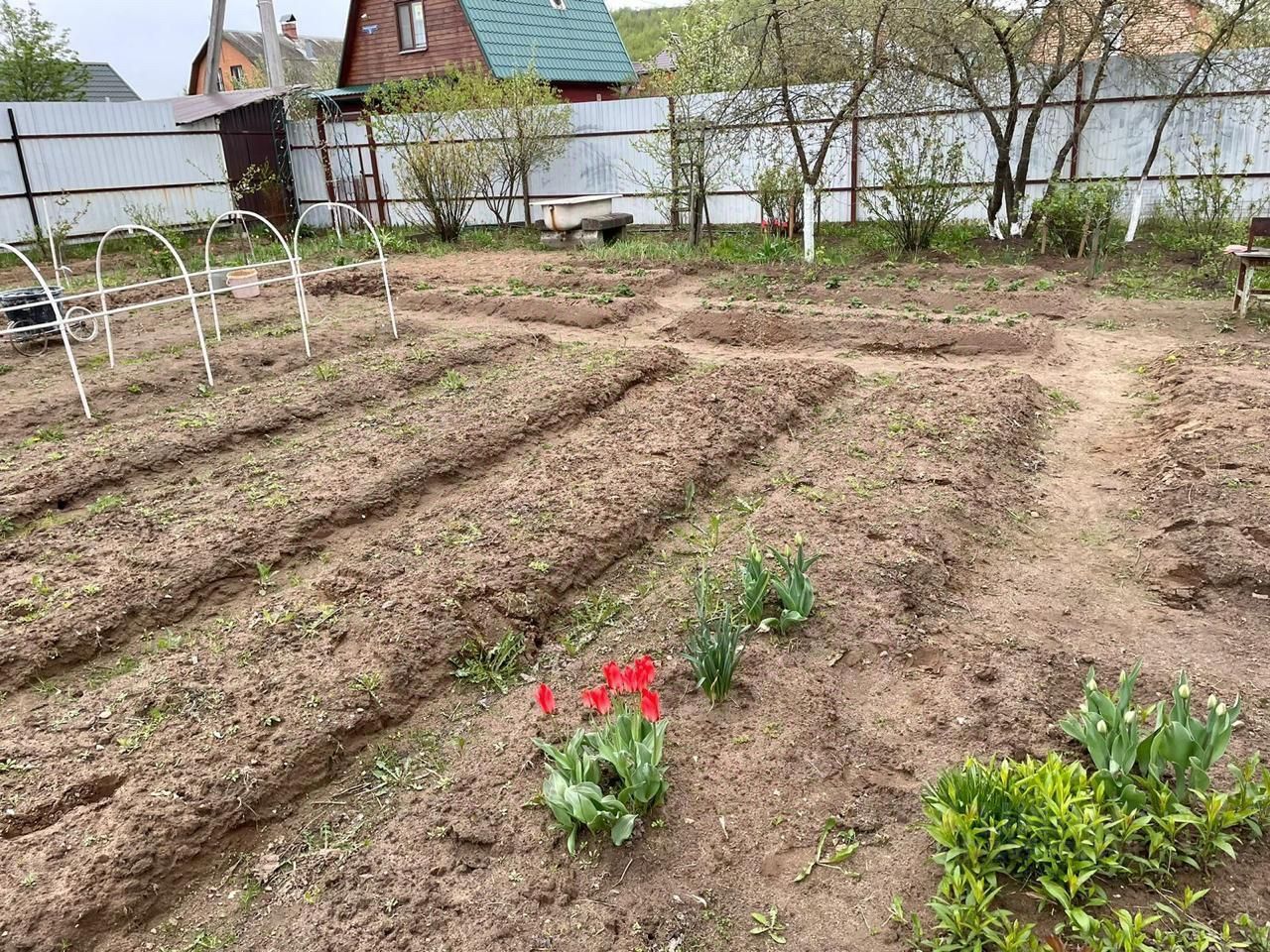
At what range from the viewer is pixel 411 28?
832 inches

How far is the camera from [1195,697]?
9.02 ft

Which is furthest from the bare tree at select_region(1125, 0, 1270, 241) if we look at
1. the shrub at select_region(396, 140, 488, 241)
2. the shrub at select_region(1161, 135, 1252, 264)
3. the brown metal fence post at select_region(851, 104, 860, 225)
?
the shrub at select_region(396, 140, 488, 241)

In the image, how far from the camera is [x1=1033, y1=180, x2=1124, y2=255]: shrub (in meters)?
9.79

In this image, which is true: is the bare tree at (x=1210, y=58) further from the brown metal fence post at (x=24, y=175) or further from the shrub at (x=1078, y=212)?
the brown metal fence post at (x=24, y=175)

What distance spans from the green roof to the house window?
196 centimetres

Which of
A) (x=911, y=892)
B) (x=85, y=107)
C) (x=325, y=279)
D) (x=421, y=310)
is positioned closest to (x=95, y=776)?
(x=911, y=892)

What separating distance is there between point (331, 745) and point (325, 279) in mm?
9234

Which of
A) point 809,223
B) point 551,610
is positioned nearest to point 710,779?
point 551,610

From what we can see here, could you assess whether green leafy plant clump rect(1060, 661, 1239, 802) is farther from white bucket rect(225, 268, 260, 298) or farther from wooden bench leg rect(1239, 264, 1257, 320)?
white bucket rect(225, 268, 260, 298)

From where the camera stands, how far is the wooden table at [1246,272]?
23.6ft

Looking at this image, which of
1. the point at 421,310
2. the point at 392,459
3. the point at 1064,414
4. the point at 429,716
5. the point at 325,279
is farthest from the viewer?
the point at 325,279

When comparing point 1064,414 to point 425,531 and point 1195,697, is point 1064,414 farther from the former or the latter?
point 425,531

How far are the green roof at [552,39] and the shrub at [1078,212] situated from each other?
12.6m

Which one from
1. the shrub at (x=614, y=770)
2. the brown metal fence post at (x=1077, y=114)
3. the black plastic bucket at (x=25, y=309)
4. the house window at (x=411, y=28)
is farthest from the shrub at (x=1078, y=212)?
the house window at (x=411, y=28)
